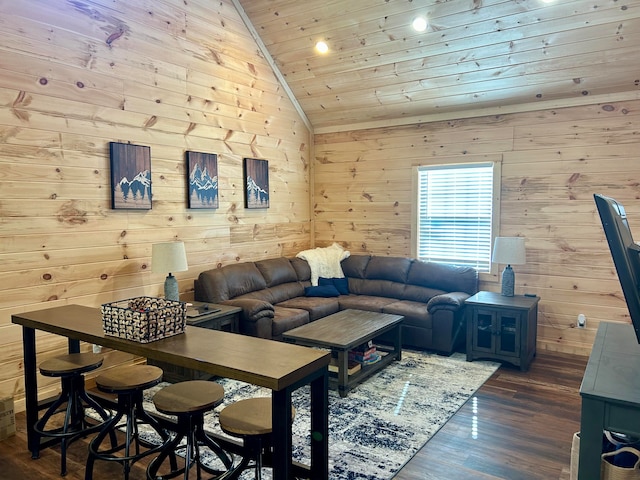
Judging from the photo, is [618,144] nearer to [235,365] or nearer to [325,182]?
[325,182]

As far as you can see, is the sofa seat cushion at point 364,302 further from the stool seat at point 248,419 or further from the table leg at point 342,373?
the stool seat at point 248,419

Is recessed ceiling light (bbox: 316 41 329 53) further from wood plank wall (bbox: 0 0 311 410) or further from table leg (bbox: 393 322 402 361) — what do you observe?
table leg (bbox: 393 322 402 361)

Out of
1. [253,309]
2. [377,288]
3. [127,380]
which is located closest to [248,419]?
[127,380]

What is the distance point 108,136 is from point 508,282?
13.4 feet

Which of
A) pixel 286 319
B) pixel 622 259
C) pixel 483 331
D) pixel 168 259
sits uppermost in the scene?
pixel 622 259

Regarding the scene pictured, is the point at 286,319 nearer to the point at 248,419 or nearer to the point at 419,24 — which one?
the point at 248,419

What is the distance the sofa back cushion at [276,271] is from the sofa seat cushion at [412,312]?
4.08ft

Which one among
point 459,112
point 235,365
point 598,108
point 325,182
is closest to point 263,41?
point 325,182

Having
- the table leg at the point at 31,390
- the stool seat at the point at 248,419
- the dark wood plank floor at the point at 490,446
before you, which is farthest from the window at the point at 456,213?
the table leg at the point at 31,390

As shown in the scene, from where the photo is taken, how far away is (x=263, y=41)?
5574mm

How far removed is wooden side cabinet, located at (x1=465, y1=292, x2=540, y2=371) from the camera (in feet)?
14.4

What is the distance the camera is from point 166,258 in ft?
13.3

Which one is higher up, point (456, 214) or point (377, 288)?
point (456, 214)

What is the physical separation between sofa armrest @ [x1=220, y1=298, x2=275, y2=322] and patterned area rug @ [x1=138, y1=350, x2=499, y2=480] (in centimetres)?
61
